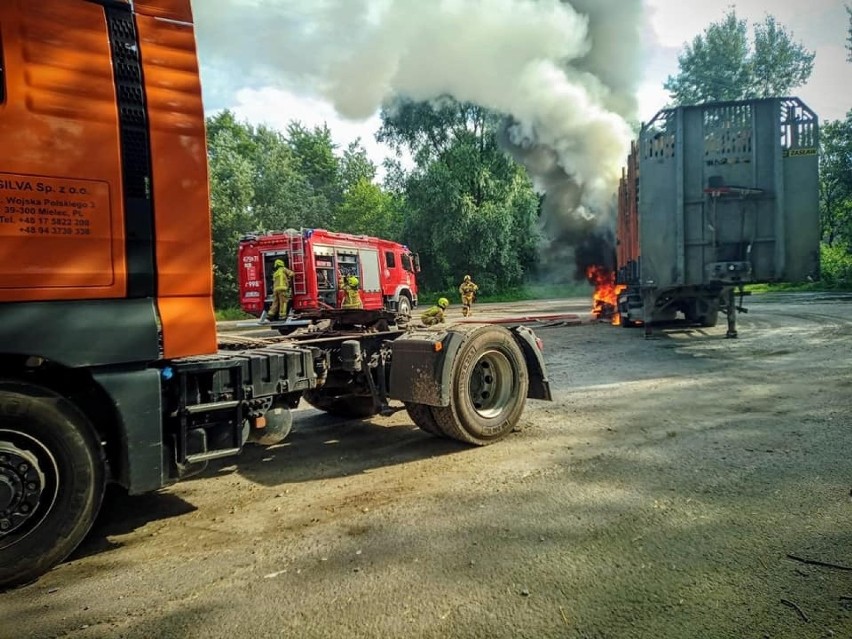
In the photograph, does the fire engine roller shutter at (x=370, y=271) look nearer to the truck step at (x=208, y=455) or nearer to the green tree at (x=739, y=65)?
the truck step at (x=208, y=455)

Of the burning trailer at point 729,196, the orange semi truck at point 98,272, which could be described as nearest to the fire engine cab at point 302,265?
the burning trailer at point 729,196

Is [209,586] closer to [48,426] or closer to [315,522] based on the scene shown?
[315,522]

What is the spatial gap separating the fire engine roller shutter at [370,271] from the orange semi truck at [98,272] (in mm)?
16602

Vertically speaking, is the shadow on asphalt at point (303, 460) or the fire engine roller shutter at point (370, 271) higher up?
the fire engine roller shutter at point (370, 271)

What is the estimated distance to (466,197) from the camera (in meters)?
33.4

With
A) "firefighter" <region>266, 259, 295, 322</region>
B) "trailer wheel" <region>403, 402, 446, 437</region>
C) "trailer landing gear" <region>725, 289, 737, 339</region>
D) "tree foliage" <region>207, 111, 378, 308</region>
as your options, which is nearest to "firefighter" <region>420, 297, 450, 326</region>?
"trailer wheel" <region>403, 402, 446, 437</region>

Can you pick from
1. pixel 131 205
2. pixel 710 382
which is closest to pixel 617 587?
pixel 131 205

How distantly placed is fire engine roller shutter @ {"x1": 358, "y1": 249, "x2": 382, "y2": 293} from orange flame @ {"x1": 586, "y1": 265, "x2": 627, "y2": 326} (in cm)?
763

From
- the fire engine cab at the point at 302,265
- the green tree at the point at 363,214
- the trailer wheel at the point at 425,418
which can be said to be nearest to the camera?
the trailer wheel at the point at 425,418

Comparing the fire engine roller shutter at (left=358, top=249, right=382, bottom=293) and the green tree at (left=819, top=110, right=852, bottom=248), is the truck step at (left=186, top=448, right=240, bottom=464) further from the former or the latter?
the green tree at (left=819, top=110, right=852, bottom=248)

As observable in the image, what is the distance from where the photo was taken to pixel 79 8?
10.1 feet

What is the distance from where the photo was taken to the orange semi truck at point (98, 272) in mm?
2896

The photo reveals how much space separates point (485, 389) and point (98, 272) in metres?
3.53

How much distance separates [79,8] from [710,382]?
7.89 m
